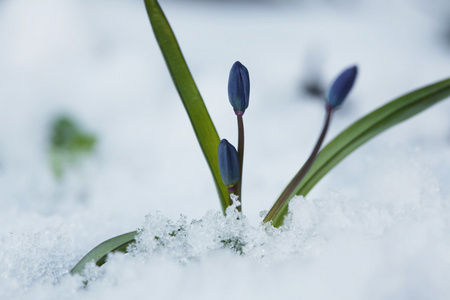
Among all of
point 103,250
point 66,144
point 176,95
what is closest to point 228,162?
point 103,250

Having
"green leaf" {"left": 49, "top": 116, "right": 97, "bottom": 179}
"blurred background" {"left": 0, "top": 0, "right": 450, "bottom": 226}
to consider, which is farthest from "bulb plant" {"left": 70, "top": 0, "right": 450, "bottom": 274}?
"green leaf" {"left": 49, "top": 116, "right": 97, "bottom": 179}

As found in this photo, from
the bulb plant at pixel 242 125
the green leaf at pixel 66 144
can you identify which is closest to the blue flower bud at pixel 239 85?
the bulb plant at pixel 242 125

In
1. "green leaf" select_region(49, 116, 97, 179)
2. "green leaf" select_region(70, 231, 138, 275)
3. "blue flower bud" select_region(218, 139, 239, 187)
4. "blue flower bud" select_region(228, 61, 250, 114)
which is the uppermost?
"green leaf" select_region(49, 116, 97, 179)

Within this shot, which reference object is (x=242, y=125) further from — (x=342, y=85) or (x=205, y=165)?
(x=205, y=165)

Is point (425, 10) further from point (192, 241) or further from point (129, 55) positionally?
point (192, 241)

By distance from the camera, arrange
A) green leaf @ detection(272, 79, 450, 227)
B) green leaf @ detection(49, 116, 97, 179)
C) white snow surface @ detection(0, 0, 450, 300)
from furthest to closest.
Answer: green leaf @ detection(49, 116, 97, 179), green leaf @ detection(272, 79, 450, 227), white snow surface @ detection(0, 0, 450, 300)

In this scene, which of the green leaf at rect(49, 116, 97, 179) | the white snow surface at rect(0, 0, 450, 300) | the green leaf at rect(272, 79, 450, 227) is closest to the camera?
the white snow surface at rect(0, 0, 450, 300)

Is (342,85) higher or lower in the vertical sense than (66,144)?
lower

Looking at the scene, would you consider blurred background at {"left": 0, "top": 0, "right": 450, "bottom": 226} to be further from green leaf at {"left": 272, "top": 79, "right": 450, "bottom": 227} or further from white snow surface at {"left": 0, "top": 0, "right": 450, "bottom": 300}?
green leaf at {"left": 272, "top": 79, "right": 450, "bottom": 227}
